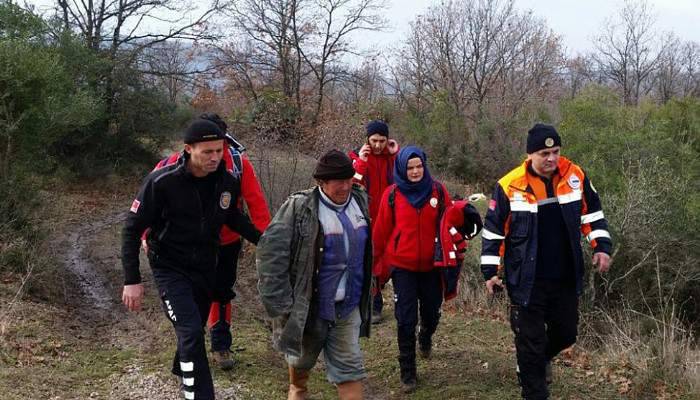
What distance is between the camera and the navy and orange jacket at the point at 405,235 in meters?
4.68

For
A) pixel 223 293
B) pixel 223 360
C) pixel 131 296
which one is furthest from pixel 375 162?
pixel 131 296

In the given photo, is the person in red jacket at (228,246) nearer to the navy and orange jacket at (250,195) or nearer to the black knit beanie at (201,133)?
the navy and orange jacket at (250,195)

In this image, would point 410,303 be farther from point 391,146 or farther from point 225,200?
point 391,146

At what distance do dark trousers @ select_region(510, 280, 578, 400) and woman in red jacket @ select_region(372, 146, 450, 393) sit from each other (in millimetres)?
749

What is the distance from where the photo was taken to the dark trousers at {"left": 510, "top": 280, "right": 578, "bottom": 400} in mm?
4293

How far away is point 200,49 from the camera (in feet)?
82.5

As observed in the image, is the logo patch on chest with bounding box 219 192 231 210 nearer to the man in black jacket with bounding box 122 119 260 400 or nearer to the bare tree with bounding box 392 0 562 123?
the man in black jacket with bounding box 122 119 260 400

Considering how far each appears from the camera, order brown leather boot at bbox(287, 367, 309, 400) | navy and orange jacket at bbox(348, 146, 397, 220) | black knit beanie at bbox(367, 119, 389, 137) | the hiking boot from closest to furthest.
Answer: brown leather boot at bbox(287, 367, 309, 400), the hiking boot, black knit beanie at bbox(367, 119, 389, 137), navy and orange jacket at bbox(348, 146, 397, 220)

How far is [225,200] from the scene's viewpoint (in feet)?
13.5

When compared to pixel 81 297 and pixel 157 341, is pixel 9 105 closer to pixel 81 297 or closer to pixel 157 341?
Result: pixel 81 297

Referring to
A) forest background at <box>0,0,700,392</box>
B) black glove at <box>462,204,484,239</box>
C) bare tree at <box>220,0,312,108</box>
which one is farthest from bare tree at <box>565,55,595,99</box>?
black glove at <box>462,204,484,239</box>

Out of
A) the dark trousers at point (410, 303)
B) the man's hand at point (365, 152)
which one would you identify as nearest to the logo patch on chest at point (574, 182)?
the dark trousers at point (410, 303)

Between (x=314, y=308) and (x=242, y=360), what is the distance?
1.91m

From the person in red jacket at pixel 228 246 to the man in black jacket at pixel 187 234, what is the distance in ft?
1.94
